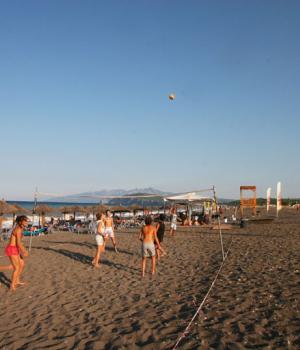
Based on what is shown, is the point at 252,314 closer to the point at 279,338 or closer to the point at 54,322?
the point at 279,338

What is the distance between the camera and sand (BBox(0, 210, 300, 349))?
394 cm

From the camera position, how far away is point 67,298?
19.4ft

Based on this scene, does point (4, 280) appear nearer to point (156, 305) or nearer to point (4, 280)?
point (4, 280)

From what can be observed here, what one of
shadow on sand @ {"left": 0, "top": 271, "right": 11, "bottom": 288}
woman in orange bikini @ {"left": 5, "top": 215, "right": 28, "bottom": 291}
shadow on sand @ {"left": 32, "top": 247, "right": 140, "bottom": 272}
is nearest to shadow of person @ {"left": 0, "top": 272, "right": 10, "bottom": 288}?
shadow on sand @ {"left": 0, "top": 271, "right": 11, "bottom": 288}

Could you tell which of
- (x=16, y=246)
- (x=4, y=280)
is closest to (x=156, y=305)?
(x=16, y=246)

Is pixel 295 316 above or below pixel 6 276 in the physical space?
above

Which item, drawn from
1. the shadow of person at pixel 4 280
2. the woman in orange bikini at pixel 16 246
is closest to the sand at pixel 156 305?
the shadow of person at pixel 4 280

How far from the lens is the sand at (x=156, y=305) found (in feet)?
12.9

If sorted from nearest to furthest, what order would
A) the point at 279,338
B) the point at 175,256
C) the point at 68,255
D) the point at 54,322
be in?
the point at 279,338 < the point at 54,322 < the point at 175,256 < the point at 68,255

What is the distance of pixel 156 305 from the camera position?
5.21 m

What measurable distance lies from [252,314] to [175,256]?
534 cm

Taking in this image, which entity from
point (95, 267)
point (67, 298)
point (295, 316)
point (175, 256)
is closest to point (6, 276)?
point (95, 267)

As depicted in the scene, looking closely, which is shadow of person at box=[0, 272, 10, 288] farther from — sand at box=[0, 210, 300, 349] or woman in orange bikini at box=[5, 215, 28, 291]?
woman in orange bikini at box=[5, 215, 28, 291]

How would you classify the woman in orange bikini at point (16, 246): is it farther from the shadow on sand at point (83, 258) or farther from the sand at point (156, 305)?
the shadow on sand at point (83, 258)
